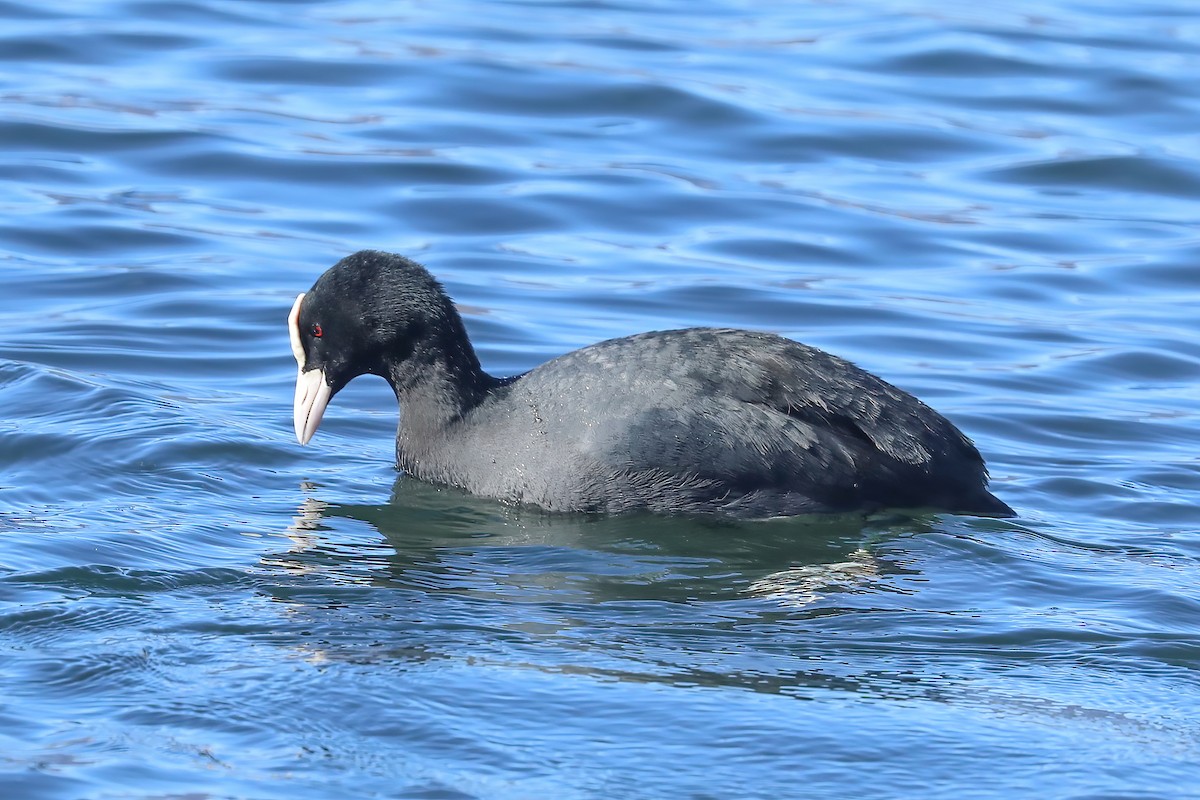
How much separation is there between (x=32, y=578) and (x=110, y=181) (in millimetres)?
6770

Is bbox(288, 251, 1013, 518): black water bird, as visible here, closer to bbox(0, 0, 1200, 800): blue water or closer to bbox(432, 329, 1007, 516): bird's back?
bbox(432, 329, 1007, 516): bird's back

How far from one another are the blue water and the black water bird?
15 cm

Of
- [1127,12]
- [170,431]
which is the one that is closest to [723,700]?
[170,431]

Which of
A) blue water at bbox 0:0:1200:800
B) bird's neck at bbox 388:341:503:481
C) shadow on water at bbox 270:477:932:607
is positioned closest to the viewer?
blue water at bbox 0:0:1200:800

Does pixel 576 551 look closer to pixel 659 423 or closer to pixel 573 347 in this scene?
pixel 659 423

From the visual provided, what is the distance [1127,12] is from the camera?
17.3m

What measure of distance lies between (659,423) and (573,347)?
2741mm

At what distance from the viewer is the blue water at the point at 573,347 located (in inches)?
181

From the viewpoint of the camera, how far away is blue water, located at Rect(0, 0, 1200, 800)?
15.1 feet

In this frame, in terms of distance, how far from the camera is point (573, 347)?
9.12m

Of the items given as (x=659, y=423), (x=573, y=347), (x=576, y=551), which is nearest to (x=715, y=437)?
(x=659, y=423)

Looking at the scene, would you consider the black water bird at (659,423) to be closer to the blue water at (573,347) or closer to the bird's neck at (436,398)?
the bird's neck at (436,398)

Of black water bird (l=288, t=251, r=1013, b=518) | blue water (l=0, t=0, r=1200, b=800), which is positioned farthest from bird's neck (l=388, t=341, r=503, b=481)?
blue water (l=0, t=0, r=1200, b=800)

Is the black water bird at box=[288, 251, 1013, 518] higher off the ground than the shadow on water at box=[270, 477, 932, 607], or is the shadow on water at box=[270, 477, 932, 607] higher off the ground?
the black water bird at box=[288, 251, 1013, 518]
